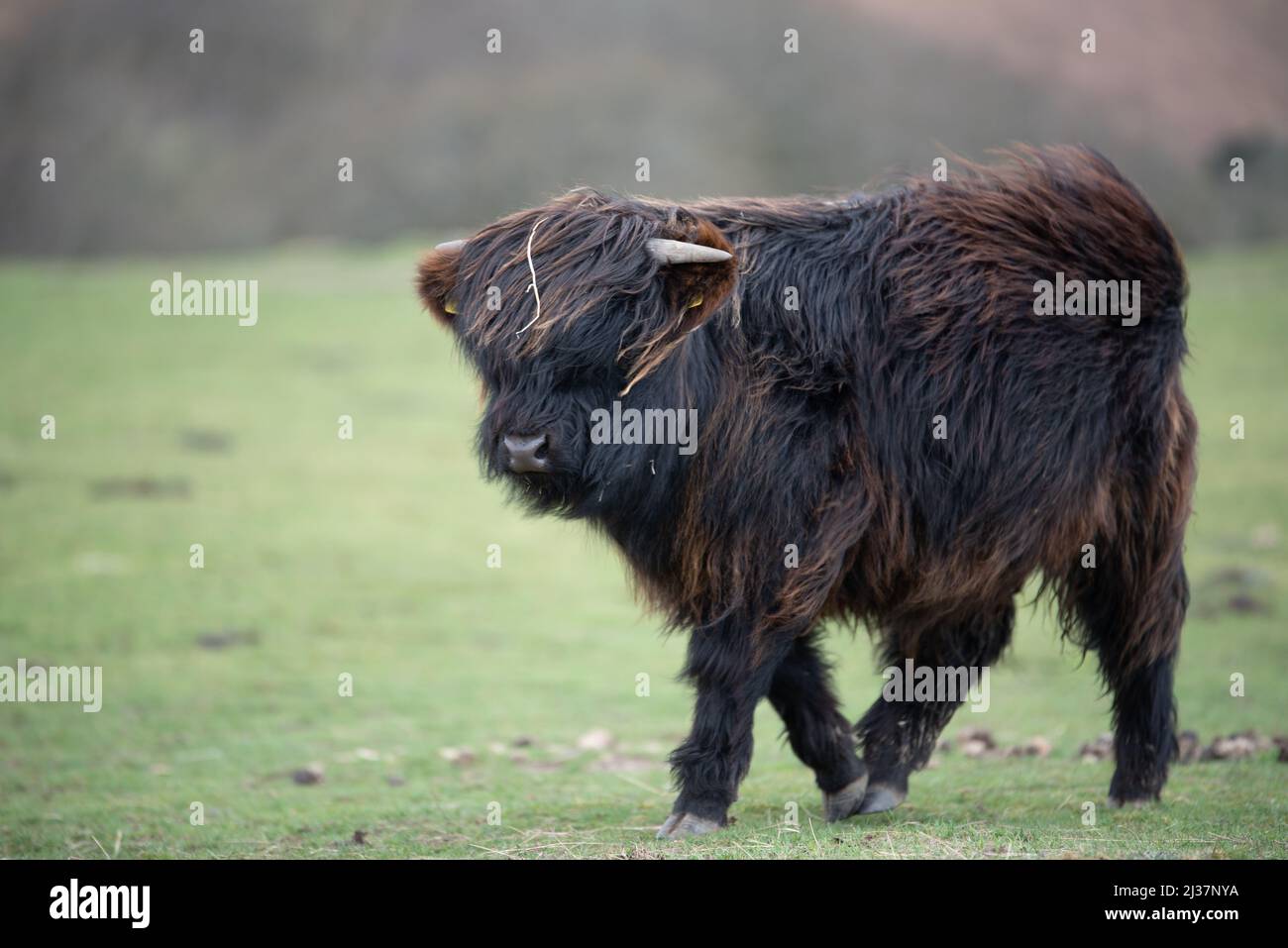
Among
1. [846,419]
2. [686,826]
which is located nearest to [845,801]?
[686,826]

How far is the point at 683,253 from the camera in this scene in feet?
19.6

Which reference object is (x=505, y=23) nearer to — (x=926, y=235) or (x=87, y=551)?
(x=87, y=551)

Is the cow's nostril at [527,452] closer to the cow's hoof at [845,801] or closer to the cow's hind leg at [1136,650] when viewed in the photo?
the cow's hoof at [845,801]

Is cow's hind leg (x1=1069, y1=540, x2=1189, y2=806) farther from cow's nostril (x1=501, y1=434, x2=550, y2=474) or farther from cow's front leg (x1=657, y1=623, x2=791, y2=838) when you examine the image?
cow's nostril (x1=501, y1=434, x2=550, y2=474)

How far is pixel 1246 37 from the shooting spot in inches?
1118

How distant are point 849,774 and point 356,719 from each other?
5.35 meters

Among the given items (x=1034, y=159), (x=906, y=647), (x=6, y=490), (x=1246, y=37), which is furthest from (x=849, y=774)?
(x=1246, y=37)

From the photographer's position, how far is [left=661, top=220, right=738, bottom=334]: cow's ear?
6.00 m

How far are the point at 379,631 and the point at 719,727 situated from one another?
8.62 meters

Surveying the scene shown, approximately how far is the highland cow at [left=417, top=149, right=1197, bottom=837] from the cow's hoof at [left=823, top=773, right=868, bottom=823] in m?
0.01

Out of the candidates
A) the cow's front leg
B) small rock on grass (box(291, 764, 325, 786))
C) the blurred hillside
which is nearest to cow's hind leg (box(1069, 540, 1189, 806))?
the cow's front leg

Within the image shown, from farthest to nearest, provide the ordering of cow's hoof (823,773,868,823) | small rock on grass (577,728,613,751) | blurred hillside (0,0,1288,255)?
blurred hillside (0,0,1288,255) → small rock on grass (577,728,613,751) → cow's hoof (823,773,868,823)

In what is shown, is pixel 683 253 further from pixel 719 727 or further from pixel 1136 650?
pixel 1136 650

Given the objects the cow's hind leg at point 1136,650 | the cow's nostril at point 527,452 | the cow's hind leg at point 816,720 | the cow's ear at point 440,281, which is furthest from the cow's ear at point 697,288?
the cow's hind leg at point 1136,650
